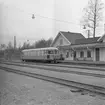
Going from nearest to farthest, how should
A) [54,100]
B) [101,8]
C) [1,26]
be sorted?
1. [1,26]
2. [54,100]
3. [101,8]

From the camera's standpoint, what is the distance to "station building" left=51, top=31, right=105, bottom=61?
2981 cm

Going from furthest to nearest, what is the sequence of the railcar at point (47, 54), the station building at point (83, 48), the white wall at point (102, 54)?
1. the railcar at point (47, 54)
2. the station building at point (83, 48)
3. the white wall at point (102, 54)

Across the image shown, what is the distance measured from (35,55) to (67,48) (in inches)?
271

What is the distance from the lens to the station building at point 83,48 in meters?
29.8

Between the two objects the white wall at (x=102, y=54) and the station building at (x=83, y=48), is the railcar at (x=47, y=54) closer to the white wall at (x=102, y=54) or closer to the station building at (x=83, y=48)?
the station building at (x=83, y=48)

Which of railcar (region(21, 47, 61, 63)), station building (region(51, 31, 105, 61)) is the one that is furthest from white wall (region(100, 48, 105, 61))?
railcar (region(21, 47, 61, 63))

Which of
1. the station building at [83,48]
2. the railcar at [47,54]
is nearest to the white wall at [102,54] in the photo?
the station building at [83,48]

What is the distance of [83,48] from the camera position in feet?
109

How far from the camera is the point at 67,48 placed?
120 ft

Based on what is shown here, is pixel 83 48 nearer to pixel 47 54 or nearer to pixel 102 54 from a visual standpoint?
pixel 102 54

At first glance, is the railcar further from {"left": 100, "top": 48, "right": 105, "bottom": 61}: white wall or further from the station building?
{"left": 100, "top": 48, "right": 105, "bottom": 61}: white wall

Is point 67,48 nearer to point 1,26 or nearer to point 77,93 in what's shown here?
point 77,93

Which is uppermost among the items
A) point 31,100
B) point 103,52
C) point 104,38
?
point 104,38

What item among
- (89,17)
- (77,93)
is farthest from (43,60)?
(77,93)
